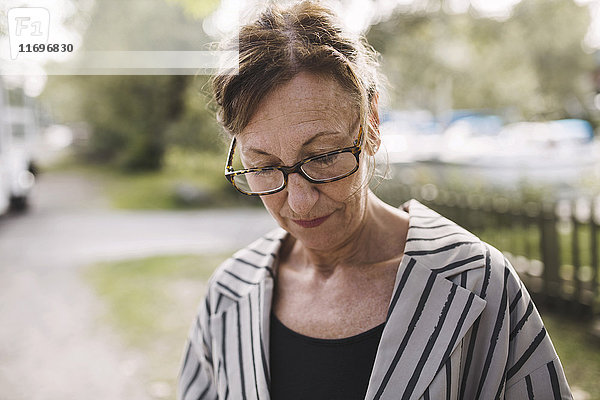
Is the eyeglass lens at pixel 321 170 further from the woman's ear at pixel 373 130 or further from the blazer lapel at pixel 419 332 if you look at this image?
the blazer lapel at pixel 419 332

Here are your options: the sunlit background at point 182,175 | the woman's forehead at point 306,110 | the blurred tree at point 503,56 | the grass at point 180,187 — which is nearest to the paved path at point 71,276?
the sunlit background at point 182,175

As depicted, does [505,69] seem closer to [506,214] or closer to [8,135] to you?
[506,214]

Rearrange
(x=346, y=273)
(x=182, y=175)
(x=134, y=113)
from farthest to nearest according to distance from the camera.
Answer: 1. (x=134, y=113)
2. (x=182, y=175)
3. (x=346, y=273)

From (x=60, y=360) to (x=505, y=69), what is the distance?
13.1m

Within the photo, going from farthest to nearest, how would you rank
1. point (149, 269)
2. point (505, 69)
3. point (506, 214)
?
point (505, 69) → point (149, 269) → point (506, 214)

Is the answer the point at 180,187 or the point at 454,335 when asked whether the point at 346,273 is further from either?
the point at 180,187

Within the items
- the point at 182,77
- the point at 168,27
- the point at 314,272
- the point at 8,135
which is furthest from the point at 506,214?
the point at 182,77

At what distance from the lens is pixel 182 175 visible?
15.2 m

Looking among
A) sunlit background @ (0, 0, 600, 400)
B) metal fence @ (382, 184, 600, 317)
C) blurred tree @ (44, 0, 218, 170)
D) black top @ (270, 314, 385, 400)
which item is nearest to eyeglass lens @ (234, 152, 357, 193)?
sunlit background @ (0, 0, 600, 400)

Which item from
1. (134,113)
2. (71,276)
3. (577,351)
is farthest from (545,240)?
(134,113)

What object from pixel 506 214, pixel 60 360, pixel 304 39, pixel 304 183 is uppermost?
pixel 304 39

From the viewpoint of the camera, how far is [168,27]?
13.0 meters

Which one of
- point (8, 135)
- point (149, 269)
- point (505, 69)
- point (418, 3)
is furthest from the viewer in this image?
point (505, 69)

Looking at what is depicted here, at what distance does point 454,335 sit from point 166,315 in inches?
193
